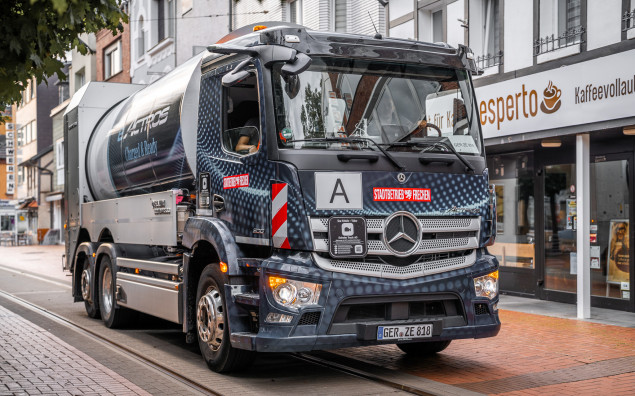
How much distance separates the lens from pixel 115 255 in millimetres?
11453

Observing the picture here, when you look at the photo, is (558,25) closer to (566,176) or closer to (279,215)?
(566,176)

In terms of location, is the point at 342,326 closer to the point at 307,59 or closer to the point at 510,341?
the point at 307,59

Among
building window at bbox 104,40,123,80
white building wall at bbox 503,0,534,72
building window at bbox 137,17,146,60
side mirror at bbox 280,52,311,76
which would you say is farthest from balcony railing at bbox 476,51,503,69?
building window at bbox 104,40,123,80

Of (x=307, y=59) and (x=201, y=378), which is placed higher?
(x=307, y=59)

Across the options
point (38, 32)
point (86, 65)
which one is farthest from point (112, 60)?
point (38, 32)

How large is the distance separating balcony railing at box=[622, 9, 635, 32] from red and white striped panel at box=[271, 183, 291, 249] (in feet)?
20.9

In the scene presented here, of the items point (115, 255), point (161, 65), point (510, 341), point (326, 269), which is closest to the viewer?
point (326, 269)

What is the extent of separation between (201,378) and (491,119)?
7.68 meters

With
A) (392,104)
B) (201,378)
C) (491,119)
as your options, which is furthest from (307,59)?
(491,119)

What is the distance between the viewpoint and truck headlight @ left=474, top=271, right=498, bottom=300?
25.4ft

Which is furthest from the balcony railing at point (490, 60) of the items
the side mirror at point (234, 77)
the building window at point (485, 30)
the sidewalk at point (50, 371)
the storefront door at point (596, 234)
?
the sidewalk at point (50, 371)

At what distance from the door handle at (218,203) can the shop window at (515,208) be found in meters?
7.53

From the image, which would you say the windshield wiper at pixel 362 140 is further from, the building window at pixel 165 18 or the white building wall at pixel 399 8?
the building window at pixel 165 18

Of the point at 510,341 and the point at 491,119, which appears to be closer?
the point at 510,341
